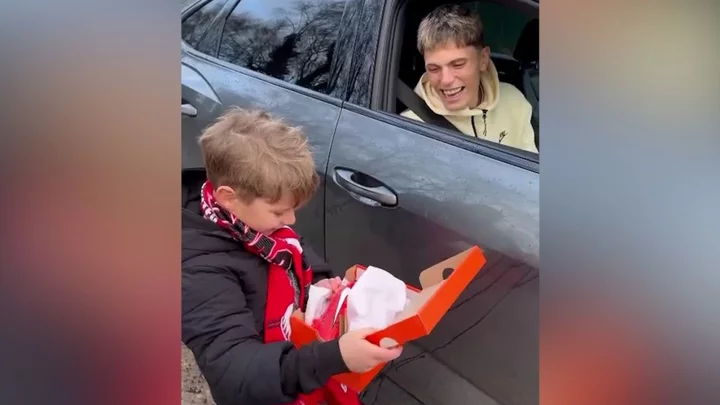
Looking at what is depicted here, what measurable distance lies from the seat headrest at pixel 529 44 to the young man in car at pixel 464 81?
0.04 m

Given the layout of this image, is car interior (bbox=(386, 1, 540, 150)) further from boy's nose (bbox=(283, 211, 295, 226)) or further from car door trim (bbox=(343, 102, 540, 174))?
boy's nose (bbox=(283, 211, 295, 226))

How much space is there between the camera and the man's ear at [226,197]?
2.70ft

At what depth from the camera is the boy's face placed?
0.82m

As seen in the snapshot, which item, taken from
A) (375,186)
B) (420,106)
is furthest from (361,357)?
(420,106)

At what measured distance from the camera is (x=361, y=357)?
0.78 m

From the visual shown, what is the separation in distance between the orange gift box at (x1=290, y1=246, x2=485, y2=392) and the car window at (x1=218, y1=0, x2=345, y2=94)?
0.86 feet

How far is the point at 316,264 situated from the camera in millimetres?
893

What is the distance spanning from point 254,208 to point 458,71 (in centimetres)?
32

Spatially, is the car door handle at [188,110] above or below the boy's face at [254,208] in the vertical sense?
above

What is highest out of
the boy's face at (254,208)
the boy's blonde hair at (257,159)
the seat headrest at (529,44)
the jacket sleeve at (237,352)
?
the seat headrest at (529,44)
